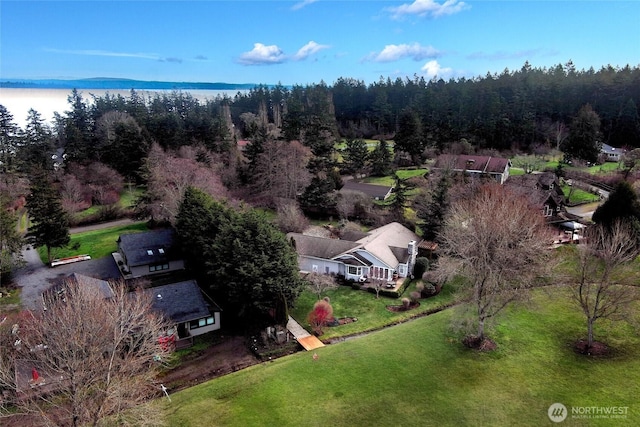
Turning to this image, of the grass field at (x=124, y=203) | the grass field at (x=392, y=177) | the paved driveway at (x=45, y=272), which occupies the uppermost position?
the grass field at (x=392, y=177)

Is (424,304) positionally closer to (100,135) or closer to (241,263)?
(241,263)

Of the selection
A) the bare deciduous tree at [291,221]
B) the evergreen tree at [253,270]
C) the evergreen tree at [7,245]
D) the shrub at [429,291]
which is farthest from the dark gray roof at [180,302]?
the bare deciduous tree at [291,221]

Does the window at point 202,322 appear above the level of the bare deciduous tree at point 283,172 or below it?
below

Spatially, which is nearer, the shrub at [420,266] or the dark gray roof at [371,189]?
the shrub at [420,266]

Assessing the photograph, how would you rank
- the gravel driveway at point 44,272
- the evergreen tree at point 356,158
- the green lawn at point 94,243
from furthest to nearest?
the evergreen tree at point 356,158
the green lawn at point 94,243
the gravel driveway at point 44,272

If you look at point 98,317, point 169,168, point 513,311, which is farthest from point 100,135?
point 513,311

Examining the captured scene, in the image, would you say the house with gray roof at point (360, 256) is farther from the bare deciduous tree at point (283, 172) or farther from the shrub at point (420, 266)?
the bare deciduous tree at point (283, 172)

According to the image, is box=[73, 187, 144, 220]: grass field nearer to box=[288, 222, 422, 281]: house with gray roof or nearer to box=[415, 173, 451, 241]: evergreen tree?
box=[288, 222, 422, 281]: house with gray roof
